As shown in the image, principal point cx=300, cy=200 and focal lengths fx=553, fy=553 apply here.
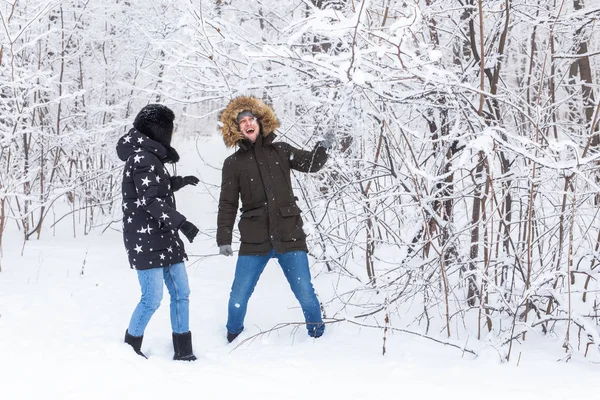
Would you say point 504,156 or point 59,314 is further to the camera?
point 59,314

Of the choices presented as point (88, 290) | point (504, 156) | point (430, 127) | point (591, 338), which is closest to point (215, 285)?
point (88, 290)

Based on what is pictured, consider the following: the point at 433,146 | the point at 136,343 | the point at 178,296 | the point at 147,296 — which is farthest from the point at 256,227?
the point at 433,146

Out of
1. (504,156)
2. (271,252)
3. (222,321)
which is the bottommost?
(222,321)

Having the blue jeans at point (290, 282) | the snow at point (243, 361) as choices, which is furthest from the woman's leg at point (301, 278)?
the snow at point (243, 361)

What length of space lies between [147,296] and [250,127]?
1.25 meters

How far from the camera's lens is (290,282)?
12.0 ft

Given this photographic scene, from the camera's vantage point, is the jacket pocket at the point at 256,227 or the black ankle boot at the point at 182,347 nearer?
the black ankle boot at the point at 182,347

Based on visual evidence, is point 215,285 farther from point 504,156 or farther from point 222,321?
point 504,156

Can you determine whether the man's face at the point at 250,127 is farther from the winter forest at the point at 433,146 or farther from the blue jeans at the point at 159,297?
the blue jeans at the point at 159,297

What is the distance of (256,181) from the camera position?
3621 millimetres

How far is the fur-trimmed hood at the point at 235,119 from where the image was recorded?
3652mm

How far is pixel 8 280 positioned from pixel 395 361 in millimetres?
3797

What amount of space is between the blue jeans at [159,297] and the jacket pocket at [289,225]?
676 millimetres

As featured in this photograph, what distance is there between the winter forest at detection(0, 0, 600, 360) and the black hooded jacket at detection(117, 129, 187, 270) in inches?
26.1
